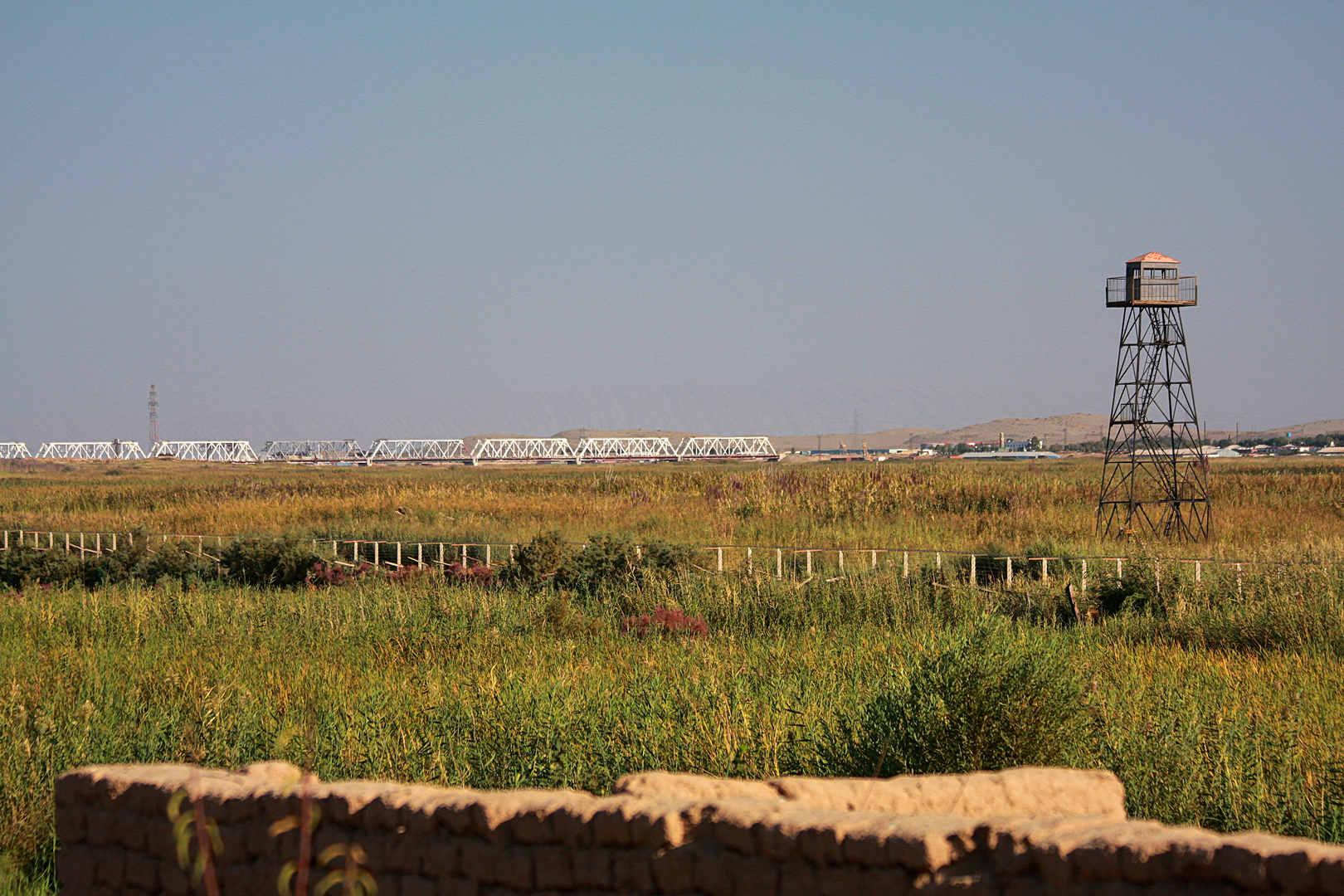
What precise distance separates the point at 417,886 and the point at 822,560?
18670 millimetres

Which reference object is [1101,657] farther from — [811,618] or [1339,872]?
[1339,872]

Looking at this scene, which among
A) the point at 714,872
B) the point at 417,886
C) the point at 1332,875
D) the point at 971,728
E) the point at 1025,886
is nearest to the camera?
the point at 1332,875

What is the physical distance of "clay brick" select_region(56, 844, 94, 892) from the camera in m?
5.47

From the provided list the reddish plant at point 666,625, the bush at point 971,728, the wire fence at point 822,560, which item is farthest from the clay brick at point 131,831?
the wire fence at point 822,560

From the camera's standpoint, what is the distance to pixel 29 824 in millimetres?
7113

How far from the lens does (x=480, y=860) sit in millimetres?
4668

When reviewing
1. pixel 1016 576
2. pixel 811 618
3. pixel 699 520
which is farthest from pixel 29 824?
pixel 699 520

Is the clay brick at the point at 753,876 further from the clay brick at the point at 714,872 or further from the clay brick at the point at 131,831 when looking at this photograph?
the clay brick at the point at 131,831

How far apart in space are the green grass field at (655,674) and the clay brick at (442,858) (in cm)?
254

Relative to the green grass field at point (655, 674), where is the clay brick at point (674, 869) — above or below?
above

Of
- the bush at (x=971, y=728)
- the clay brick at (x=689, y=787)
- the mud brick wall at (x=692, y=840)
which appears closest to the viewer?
the mud brick wall at (x=692, y=840)

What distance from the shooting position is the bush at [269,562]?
22.5 m

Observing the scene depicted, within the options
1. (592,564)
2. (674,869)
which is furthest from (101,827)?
(592,564)

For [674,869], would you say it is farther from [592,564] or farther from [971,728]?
[592,564]
